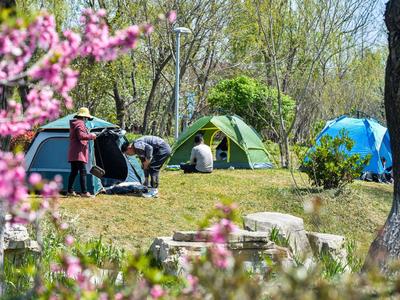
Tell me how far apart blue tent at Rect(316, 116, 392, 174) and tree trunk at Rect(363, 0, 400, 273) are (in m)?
11.2

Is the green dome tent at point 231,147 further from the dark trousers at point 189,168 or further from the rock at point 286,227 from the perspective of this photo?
the rock at point 286,227

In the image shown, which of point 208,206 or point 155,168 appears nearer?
point 208,206

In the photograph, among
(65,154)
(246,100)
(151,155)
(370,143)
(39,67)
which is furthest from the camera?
(246,100)

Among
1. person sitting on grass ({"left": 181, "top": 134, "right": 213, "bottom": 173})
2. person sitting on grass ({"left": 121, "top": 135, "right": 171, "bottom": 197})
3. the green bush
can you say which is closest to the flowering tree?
person sitting on grass ({"left": 121, "top": 135, "right": 171, "bottom": 197})

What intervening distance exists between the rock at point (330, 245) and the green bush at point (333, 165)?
4.64m

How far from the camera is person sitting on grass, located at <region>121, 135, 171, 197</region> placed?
1225 centimetres

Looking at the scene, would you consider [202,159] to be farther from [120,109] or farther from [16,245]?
[120,109]

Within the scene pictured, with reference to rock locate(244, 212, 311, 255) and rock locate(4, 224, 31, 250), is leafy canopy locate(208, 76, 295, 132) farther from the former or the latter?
rock locate(4, 224, 31, 250)

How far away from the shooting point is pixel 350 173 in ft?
43.7

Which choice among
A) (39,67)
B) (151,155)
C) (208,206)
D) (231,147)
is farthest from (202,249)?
(231,147)

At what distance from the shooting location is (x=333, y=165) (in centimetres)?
1324

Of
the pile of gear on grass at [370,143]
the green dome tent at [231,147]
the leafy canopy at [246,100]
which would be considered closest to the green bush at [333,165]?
the pile of gear on grass at [370,143]

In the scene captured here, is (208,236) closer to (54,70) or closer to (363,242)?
(54,70)

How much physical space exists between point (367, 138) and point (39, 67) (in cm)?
1616
